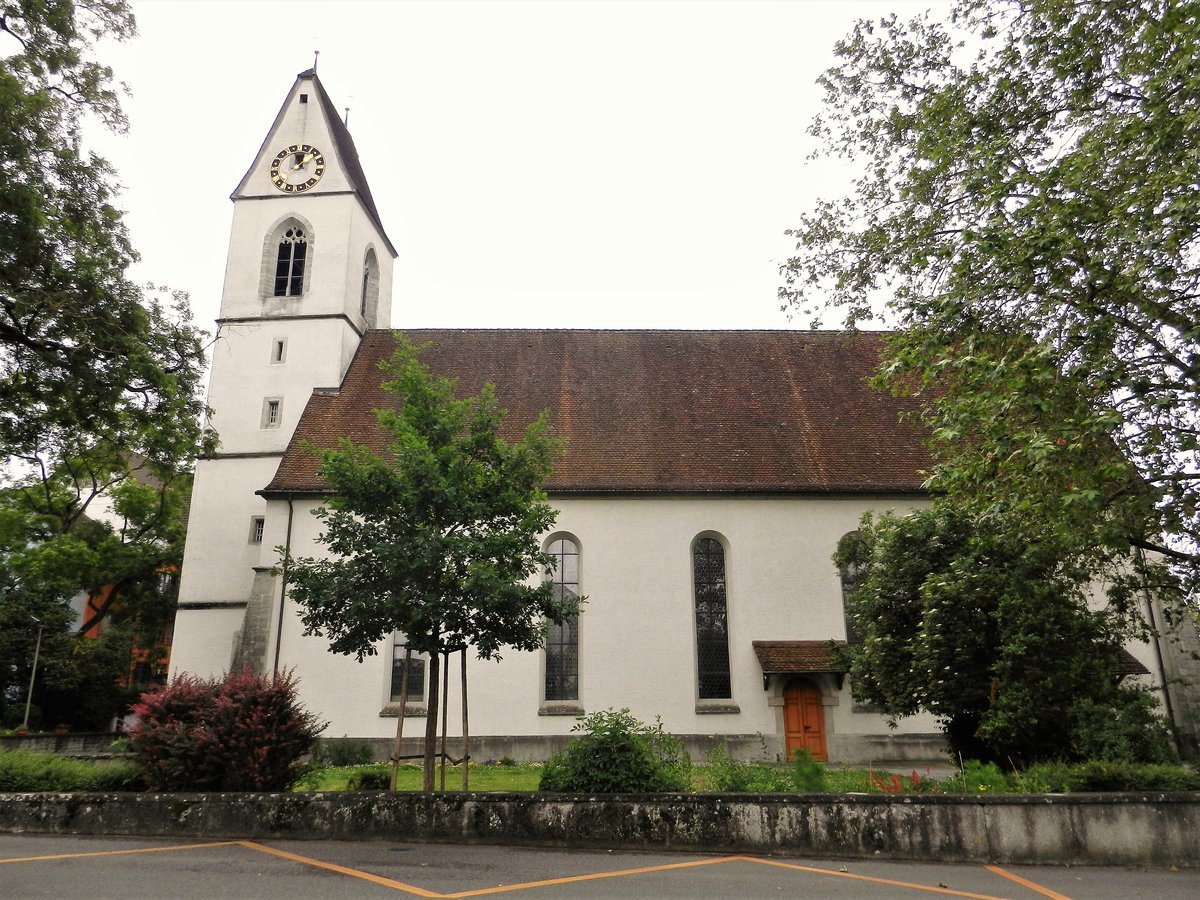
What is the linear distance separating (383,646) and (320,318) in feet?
34.1

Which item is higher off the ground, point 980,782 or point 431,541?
point 431,541

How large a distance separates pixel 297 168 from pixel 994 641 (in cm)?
2439

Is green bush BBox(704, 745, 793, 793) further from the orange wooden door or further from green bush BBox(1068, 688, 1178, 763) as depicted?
the orange wooden door

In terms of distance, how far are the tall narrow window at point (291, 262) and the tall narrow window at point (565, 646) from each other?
39.8 feet

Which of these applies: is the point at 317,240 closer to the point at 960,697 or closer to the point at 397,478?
the point at 397,478

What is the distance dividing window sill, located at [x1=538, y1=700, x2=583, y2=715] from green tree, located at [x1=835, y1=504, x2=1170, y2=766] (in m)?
7.56

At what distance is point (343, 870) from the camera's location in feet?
28.8

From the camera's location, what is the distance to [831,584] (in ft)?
68.9

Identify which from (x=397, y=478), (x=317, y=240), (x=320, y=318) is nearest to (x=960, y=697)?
(x=397, y=478)

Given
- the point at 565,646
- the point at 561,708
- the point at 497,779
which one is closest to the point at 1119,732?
the point at 497,779

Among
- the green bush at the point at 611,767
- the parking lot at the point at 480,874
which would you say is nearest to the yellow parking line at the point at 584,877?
the parking lot at the point at 480,874

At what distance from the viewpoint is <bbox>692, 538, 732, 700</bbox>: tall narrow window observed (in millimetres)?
20609

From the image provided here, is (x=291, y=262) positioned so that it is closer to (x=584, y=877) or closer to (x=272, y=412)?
(x=272, y=412)

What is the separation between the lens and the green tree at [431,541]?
11516 millimetres
